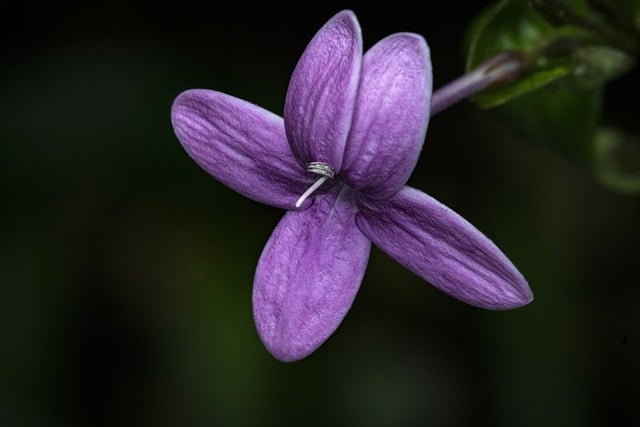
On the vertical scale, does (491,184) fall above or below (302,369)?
above

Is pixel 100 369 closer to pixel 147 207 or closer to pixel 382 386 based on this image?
pixel 147 207

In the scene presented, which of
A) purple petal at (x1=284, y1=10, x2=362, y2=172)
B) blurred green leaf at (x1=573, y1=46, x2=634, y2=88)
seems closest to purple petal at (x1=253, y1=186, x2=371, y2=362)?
purple petal at (x1=284, y1=10, x2=362, y2=172)

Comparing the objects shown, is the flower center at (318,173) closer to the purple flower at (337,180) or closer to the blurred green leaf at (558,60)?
the purple flower at (337,180)

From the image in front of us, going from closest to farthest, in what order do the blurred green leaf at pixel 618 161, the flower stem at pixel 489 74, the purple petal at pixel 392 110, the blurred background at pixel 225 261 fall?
the purple petal at pixel 392 110 < the flower stem at pixel 489 74 < the blurred green leaf at pixel 618 161 < the blurred background at pixel 225 261

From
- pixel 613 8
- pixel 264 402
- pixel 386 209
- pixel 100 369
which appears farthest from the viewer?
pixel 100 369

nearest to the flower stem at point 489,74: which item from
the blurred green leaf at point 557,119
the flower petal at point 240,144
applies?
the blurred green leaf at point 557,119

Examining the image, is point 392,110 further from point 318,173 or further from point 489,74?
point 489,74

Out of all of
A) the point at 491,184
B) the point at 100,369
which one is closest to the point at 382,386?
the point at 491,184

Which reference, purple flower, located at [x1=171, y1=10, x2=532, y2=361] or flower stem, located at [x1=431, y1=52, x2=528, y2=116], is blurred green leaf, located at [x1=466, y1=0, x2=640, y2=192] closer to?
flower stem, located at [x1=431, y1=52, x2=528, y2=116]
